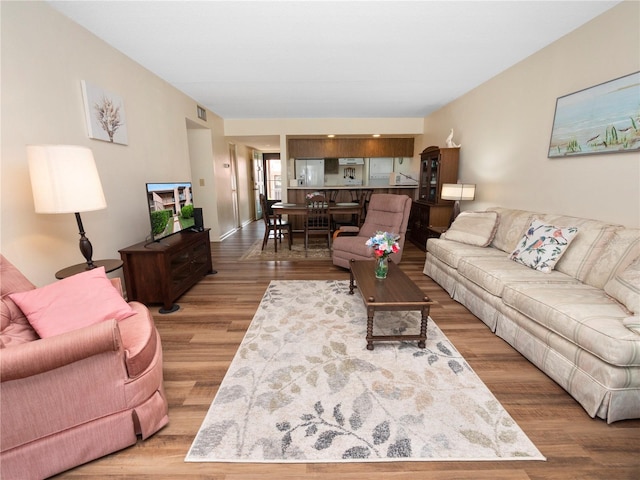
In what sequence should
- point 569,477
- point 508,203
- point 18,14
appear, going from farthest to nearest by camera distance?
point 508,203
point 18,14
point 569,477

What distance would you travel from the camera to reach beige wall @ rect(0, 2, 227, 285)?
1.89 meters

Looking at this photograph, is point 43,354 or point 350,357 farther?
point 350,357

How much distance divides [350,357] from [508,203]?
291 centimetres

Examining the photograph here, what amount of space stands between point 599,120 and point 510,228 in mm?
1142

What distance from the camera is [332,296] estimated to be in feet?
10.2

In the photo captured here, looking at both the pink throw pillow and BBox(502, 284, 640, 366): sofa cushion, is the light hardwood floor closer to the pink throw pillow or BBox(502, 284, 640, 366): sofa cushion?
BBox(502, 284, 640, 366): sofa cushion

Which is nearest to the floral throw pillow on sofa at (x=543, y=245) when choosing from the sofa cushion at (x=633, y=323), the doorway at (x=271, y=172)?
the sofa cushion at (x=633, y=323)

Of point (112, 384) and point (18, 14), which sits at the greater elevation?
point (18, 14)

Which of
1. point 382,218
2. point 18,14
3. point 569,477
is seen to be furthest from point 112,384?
point 382,218

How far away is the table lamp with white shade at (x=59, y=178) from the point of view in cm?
173

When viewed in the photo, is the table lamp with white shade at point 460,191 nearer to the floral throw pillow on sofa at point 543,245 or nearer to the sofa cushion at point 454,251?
the sofa cushion at point 454,251

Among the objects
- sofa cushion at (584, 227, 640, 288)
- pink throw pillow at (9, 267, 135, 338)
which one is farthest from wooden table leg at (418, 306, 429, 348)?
pink throw pillow at (9, 267, 135, 338)

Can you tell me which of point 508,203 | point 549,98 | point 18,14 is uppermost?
point 18,14

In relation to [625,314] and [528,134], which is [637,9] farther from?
[625,314]
